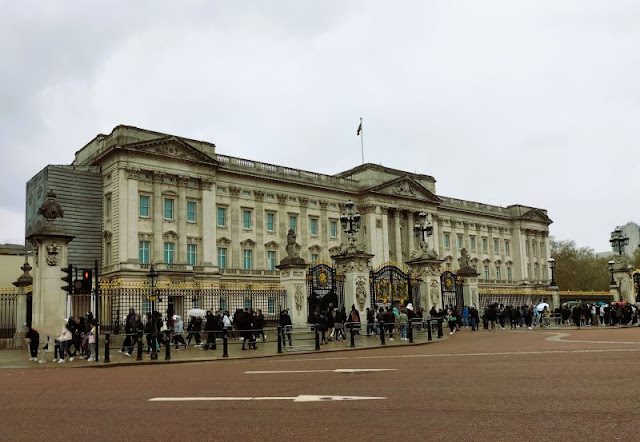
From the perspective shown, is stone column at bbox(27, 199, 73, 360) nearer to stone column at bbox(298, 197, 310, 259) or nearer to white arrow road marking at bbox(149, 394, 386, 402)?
white arrow road marking at bbox(149, 394, 386, 402)

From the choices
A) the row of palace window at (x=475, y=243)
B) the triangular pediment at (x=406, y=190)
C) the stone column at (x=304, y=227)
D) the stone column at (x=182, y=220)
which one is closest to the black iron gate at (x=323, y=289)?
the stone column at (x=182, y=220)

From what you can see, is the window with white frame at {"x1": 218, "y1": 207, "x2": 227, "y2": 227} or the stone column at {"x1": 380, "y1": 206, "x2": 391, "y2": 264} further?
the stone column at {"x1": 380, "y1": 206, "x2": 391, "y2": 264}

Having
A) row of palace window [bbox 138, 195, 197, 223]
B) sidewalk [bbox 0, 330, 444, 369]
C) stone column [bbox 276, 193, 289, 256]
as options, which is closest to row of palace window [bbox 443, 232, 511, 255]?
stone column [bbox 276, 193, 289, 256]

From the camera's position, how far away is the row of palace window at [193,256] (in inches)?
2003

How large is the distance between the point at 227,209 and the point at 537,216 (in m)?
52.6

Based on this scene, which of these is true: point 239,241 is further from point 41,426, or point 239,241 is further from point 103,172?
point 41,426

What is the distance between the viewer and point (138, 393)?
Answer: 34.8 feet

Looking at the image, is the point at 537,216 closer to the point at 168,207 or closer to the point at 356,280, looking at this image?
the point at 168,207

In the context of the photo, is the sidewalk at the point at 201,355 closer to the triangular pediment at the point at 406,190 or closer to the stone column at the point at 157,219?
the stone column at the point at 157,219

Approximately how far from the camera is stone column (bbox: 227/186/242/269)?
57719 mm

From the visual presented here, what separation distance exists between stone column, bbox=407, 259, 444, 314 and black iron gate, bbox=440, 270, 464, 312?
0.72m

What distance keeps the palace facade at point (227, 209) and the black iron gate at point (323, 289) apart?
2540cm

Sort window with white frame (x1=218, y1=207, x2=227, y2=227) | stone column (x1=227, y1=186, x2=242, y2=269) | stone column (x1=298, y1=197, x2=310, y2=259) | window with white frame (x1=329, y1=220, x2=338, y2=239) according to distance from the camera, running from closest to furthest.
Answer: window with white frame (x1=218, y1=207, x2=227, y2=227)
stone column (x1=227, y1=186, x2=242, y2=269)
stone column (x1=298, y1=197, x2=310, y2=259)
window with white frame (x1=329, y1=220, x2=338, y2=239)

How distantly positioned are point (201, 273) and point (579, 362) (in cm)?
4230
